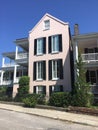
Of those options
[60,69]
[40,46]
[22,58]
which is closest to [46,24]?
[40,46]

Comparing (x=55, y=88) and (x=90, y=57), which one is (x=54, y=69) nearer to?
(x=55, y=88)

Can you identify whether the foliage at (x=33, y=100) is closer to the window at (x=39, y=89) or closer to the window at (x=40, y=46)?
the window at (x=39, y=89)

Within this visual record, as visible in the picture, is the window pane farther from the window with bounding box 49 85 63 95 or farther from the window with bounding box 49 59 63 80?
the window with bounding box 49 85 63 95

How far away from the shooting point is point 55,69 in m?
24.9

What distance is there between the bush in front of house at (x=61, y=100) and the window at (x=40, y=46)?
28.4 ft

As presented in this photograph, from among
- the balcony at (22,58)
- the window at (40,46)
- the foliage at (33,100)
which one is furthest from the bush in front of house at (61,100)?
the balcony at (22,58)

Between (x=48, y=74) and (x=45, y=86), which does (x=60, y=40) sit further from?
(x=45, y=86)

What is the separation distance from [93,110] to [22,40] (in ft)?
57.1

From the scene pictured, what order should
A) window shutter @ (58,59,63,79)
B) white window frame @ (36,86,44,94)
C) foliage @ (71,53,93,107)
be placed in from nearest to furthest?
foliage @ (71,53,93,107), window shutter @ (58,59,63,79), white window frame @ (36,86,44,94)

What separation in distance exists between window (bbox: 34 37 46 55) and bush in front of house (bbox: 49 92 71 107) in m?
8.64

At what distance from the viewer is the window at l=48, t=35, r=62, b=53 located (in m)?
25.5

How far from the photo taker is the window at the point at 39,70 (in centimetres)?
2552

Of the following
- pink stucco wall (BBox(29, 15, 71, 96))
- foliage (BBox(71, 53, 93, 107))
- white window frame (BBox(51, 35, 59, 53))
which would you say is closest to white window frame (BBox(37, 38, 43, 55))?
pink stucco wall (BBox(29, 15, 71, 96))

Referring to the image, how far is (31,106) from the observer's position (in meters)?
19.1
